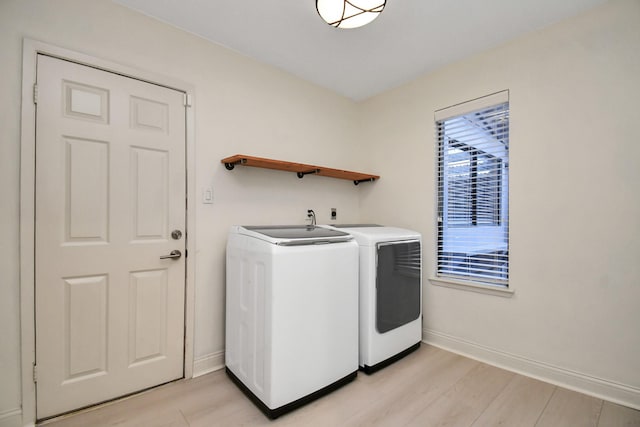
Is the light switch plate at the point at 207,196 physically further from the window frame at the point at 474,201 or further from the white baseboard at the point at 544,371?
the white baseboard at the point at 544,371

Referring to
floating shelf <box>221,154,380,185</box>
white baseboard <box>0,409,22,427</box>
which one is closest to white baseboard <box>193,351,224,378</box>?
white baseboard <box>0,409,22,427</box>

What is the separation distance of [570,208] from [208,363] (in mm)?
2726

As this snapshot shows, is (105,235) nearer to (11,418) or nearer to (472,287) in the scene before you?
(11,418)

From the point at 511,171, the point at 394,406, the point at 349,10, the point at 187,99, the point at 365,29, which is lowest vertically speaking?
the point at 394,406

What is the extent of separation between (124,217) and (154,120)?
2.17 feet

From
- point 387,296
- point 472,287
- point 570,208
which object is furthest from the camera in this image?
point 472,287

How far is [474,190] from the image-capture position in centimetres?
239

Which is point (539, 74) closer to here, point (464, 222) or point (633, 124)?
point (633, 124)

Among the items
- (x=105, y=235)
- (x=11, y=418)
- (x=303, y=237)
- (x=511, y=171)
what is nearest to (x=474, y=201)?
(x=511, y=171)

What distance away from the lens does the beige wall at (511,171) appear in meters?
1.64

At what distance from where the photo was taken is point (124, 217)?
1.79 meters

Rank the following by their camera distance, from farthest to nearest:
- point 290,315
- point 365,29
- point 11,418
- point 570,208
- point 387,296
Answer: point 387,296
point 365,29
point 570,208
point 290,315
point 11,418

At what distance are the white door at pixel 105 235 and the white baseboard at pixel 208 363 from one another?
12 cm

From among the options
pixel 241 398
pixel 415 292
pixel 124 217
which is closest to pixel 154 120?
pixel 124 217
